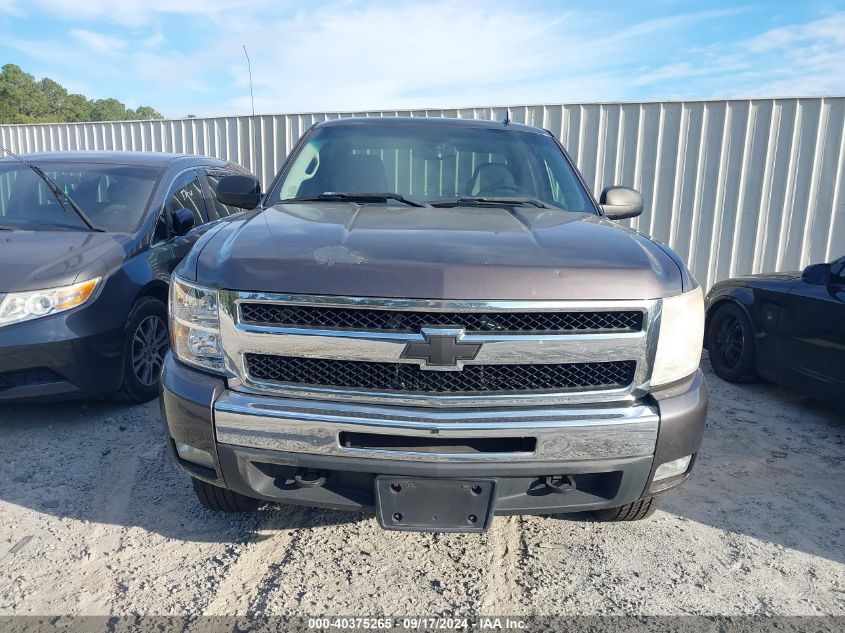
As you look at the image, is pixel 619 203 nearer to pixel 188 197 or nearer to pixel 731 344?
pixel 731 344

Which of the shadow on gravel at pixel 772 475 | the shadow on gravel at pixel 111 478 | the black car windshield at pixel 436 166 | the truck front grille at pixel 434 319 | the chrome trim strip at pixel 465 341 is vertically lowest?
the shadow on gravel at pixel 772 475

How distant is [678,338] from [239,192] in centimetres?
246

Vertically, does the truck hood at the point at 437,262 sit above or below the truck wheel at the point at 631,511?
above

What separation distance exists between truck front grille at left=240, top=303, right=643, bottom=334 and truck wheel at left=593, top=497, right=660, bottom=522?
94 cm

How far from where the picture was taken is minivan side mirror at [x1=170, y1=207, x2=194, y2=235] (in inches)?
181

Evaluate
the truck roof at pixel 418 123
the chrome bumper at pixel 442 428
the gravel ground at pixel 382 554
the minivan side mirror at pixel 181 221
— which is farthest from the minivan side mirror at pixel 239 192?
the chrome bumper at pixel 442 428

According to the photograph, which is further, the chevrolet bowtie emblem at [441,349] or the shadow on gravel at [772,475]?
the shadow on gravel at [772,475]

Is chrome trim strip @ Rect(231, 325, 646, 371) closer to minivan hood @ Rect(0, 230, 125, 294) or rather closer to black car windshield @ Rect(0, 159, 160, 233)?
minivan hood @ Rect(0, 230, 125, 294)

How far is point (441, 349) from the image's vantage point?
203 centimetres

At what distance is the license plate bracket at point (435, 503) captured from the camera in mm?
2051

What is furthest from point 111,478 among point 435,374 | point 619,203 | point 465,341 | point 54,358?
point 619,203

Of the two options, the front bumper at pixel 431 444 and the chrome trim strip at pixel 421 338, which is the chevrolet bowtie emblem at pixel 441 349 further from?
the front bumper at pixel 431 444

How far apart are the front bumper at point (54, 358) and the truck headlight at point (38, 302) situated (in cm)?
4

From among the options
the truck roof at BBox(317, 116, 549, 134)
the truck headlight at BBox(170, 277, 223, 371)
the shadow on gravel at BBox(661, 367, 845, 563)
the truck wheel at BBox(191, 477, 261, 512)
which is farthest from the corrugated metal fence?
the truck headlight at BBox(170, 277, 223, 371)
